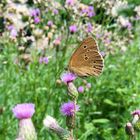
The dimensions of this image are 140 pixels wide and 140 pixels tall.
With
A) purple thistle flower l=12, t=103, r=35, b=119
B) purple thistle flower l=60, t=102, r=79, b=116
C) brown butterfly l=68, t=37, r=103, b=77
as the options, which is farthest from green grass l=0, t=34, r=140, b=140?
purple thistle flower l=12, t=103, r=35, b=119

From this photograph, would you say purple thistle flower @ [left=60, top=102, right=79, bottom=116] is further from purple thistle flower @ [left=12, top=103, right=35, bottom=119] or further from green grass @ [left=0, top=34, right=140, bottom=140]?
green grass @ [left=0, top=34, right=140, bottom=140]

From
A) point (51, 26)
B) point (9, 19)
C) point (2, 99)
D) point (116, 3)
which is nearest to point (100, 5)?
point (116, 3)

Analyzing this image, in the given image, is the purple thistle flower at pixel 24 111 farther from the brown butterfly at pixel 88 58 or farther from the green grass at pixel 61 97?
the green grass at pixel 61 97

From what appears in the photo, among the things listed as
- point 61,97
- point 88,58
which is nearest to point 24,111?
point 88,58

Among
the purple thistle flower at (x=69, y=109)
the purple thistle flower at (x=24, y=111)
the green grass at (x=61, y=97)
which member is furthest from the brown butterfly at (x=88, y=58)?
the green grass at (x=61, y=97)

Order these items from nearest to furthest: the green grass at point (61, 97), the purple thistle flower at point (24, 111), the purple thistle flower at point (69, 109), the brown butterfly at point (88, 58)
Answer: the purple thistle flower at point (24, 111) < the purple thistle flower at point (69, 109) < the brown butterfly at point (88, 58) < the green grass at point (61, 97)

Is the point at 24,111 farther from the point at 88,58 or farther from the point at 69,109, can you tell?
the point at 88,58
